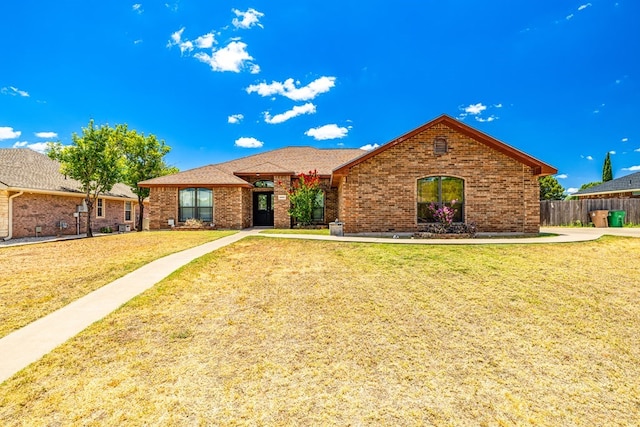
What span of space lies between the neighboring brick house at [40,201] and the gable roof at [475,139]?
624 inches

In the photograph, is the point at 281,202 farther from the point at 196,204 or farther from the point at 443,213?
the point at 443,213

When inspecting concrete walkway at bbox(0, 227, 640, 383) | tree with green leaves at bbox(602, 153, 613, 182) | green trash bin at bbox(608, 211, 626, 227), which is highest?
tree with green leaves at bbox(602, 153, 613, 182)

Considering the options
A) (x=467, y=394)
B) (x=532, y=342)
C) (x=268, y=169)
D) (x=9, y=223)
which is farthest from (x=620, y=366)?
(x=9, y=223)

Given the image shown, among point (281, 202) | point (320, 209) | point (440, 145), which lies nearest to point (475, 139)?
point (440, 145)

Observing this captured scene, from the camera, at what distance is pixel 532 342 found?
3742 mm

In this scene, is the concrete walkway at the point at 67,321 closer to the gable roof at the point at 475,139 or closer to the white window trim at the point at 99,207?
the gable roof at the point at 475,139

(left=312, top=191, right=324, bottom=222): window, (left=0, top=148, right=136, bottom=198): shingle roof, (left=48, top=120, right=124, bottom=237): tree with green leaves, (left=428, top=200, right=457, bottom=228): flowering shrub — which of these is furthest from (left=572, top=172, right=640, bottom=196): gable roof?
(left=0, top=148, right=136, bottom=198): shingle roof

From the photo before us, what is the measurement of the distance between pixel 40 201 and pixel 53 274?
1311 centimetres

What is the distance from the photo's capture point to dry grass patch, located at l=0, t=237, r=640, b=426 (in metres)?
2.52

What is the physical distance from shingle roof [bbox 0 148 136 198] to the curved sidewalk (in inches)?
544

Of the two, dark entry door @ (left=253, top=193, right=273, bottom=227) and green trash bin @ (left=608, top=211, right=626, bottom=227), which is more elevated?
dark entry door @ (left=253, top=193, right=273, bottom=227)

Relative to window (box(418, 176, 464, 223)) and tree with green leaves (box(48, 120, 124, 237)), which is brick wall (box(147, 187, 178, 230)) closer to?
tree with green leaves (box(48, 120, 124, 237))

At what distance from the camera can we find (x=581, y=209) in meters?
19.6

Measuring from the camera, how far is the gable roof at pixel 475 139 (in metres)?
12.8
